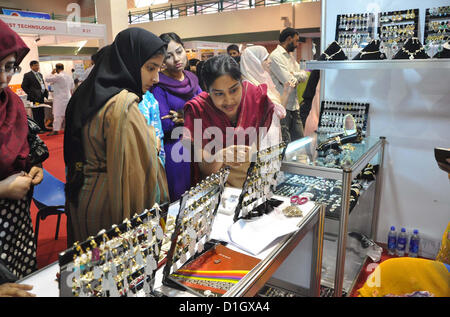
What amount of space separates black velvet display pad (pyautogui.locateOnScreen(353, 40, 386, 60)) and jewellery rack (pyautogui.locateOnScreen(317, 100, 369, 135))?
1.35 feet

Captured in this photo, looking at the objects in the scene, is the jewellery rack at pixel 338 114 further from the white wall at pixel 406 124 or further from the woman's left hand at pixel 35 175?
the woman's left hand at pixel 35 175

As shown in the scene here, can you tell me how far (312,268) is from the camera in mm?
1673

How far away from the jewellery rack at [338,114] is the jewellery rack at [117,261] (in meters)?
2.00

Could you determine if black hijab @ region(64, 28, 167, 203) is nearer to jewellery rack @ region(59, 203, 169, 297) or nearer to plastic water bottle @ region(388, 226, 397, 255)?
jewellery rack @ region(59, 203, 169, 297)

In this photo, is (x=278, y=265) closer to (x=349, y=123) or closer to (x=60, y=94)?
(x=349, y=123)

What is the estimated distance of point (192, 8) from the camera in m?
13.5

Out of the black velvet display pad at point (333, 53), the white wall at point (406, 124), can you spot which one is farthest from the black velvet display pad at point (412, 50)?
the black velvet display pad at point (333, 53)

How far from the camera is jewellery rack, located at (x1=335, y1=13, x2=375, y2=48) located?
258 cm

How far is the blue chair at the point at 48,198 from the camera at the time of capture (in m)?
2.49

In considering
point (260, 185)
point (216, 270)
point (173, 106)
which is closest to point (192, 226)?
point (216, 270)

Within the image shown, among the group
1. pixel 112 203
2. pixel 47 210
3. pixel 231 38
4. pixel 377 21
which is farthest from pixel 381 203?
pixel 231 38

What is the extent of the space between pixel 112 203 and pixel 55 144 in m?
5.97

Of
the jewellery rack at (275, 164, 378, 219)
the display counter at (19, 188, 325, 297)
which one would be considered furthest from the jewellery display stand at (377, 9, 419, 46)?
the display counter at (19, 188, 325, 297)
